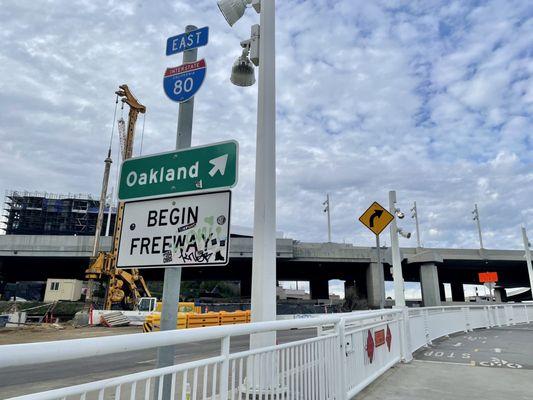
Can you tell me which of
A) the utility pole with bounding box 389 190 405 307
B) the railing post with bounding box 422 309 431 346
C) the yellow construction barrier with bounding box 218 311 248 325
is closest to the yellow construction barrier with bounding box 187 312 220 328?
the yellow construction barrier with bounding box 218 311 248 325

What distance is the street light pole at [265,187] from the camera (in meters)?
6.41

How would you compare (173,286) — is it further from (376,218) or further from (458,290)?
(458,290)

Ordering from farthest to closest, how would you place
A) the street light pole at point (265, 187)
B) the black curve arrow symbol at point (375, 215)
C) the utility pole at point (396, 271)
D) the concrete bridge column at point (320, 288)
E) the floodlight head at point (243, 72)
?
the concrete bridge column at point (320, 288), the utility pole at point (396, 271), the black curve arrow symbol at point (375, 215), the floodlight head at point (243, 72), the street light pole at point (265, 187)

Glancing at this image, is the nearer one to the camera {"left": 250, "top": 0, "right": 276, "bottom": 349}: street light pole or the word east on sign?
the word east on sign

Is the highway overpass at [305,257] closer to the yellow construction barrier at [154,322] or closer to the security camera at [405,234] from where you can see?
the yellow construction barrier at [154,322]

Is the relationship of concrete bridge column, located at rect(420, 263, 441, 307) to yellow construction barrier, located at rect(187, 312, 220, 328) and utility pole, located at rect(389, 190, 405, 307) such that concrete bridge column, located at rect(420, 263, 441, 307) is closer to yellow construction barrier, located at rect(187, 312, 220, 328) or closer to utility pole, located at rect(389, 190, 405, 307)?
yellow construction barrier, located at rect(187, 312, 220, 328)

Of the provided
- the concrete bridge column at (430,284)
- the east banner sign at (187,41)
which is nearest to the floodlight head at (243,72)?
the east banner sign at (187,41)

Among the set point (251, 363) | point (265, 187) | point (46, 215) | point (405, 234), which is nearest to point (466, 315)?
point (405, 234)

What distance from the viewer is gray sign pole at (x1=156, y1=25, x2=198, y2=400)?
270 centimetres

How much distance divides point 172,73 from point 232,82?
12.0 ft

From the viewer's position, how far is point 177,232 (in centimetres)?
298

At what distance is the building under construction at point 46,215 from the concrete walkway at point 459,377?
100 m

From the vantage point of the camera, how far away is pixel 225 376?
2.84 meters

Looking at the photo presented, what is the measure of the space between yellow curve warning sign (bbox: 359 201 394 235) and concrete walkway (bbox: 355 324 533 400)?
3.08 metres
